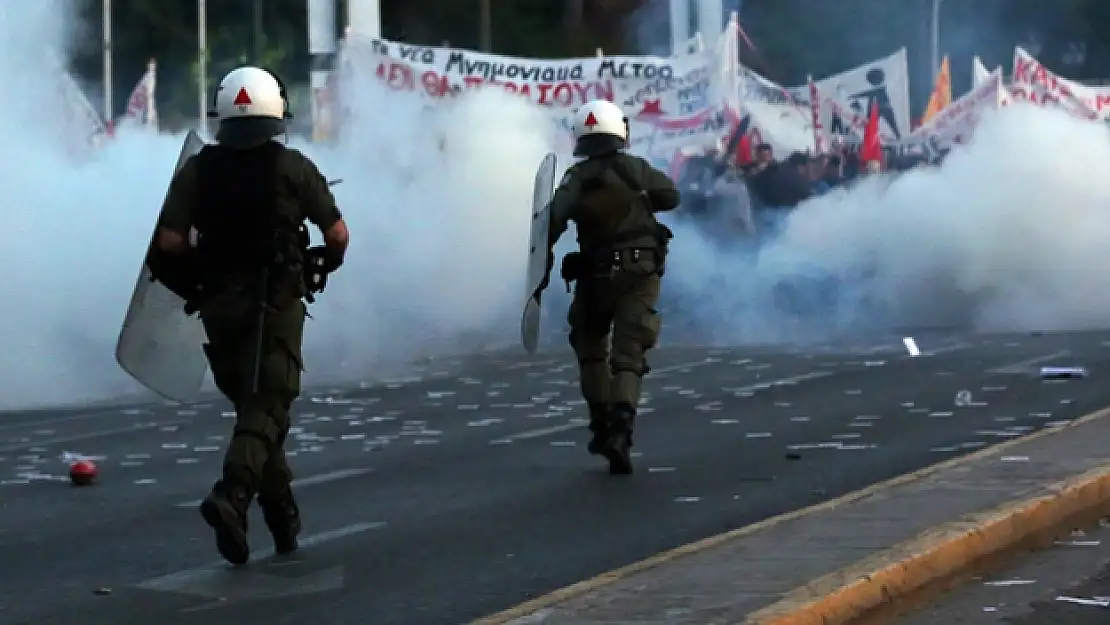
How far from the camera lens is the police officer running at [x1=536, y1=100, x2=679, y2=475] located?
1022cm

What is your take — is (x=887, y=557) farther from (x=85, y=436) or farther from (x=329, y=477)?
(x=85, y=436)

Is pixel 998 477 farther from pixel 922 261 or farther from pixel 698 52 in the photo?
pixel 698 52

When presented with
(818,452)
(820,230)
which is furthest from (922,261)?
(818,452)

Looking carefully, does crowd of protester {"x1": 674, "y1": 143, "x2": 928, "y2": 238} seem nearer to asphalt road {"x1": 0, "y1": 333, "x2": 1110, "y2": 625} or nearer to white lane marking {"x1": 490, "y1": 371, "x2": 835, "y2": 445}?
asphalt road {"x1": 0, "y1": 333, "x2": 1110, "y2": 625}

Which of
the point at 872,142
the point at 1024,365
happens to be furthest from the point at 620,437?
the point at 872,142

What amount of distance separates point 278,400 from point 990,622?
2491 mm

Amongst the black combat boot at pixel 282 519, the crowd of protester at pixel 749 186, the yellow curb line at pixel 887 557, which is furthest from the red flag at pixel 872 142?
the black combat boot at pixel 282 519

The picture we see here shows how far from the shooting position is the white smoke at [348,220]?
58.0ft

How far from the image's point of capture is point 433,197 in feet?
71.2

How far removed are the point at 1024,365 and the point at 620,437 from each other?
6.69 meters

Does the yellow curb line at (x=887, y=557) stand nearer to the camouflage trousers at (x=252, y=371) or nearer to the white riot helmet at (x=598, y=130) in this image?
the camouflage trousers at (x=252, y=371)

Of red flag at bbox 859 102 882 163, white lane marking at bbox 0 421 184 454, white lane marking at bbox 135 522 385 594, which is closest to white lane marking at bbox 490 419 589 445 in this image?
white lane marking at bbox 0 421 184 454

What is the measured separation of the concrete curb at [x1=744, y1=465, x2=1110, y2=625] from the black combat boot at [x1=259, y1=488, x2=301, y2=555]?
6.77 ft

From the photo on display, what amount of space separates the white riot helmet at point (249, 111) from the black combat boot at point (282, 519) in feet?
4.13
